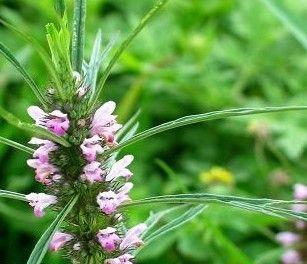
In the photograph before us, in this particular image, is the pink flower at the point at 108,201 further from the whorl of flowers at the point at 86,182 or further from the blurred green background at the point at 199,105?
the blurred green background at the point at 199,105

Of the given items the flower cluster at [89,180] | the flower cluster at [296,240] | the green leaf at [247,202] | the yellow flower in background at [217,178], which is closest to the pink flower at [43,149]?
the flower cluster at [89,180]

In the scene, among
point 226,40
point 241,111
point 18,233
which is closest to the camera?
point 241,111

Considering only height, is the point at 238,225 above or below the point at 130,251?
above

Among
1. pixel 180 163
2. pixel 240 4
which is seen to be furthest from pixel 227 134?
pixel 240 4

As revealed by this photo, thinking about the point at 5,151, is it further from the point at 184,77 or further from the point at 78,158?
the point at 78,158

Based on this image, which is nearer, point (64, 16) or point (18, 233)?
point (64, 16)

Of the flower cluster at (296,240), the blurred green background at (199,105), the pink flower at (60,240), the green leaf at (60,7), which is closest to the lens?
the green leaf at (60,7)

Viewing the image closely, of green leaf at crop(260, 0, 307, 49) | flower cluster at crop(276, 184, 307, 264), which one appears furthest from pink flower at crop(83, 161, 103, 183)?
flower cluster at crop(276, 184, 307, 264)
